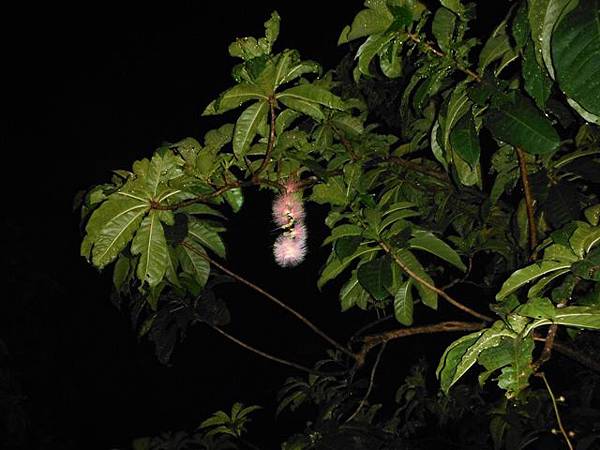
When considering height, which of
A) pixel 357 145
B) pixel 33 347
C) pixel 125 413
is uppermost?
pixel 357 145

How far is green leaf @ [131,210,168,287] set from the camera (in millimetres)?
979

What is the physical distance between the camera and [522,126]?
752mm

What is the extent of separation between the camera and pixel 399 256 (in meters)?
1.08

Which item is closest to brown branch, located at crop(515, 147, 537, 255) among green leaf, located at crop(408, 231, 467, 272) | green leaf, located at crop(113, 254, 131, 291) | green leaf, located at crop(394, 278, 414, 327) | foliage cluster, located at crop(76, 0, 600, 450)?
foliage cluster, located at crop(76, 0, 600, 450)

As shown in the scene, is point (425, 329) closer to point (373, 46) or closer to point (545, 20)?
point (373, 46)

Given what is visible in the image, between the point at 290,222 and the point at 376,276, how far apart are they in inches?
9.8

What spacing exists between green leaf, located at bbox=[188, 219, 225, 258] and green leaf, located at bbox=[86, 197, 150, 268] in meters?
0.23

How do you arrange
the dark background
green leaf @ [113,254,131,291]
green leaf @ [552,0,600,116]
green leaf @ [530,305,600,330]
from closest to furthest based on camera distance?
green leaf @ [552,0,600,116]
green leaf @ [530,305,600,330]
green leaf @ [113,254,131,291]
the dark background

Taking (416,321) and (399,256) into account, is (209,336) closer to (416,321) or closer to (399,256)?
(416,321)

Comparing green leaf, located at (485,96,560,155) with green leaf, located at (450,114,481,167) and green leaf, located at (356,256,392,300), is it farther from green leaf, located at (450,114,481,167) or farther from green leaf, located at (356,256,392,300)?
green leaf, located at (356,256,392,300)

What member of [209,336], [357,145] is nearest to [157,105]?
[209,336]

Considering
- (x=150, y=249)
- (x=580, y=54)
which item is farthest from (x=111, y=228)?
(x=580, y=54)

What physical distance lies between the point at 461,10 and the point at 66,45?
140 inches

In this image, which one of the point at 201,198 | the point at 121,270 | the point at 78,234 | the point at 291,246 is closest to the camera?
the point at 201,198
